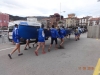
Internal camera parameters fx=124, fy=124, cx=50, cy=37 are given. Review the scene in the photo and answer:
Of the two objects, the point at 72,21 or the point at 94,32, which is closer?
the point at 94,32


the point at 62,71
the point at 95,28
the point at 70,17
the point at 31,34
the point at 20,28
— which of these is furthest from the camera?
the point at 70,17

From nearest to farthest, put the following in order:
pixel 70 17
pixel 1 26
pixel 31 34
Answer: pixel 31 34 → pixel 1 26 → pixel 70 17

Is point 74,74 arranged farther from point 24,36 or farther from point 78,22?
point 78,22

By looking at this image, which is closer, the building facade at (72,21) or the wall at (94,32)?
the wall at (94,32)

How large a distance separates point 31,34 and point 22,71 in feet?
14.7

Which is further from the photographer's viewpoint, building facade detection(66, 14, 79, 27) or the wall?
building facade detection(66, 14, 79, 27)

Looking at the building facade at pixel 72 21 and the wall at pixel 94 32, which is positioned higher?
the building facade at pixel 72 21

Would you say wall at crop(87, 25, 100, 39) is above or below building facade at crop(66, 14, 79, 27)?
below

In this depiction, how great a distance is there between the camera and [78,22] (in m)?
83.9

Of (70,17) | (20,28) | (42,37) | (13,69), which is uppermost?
(70,17)

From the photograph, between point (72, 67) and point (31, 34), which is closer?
point (72, 67)

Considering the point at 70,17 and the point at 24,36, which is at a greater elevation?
the point at 70,17

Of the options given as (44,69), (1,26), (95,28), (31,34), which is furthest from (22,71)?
(1,26)

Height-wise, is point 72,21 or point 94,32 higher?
point 72,21
